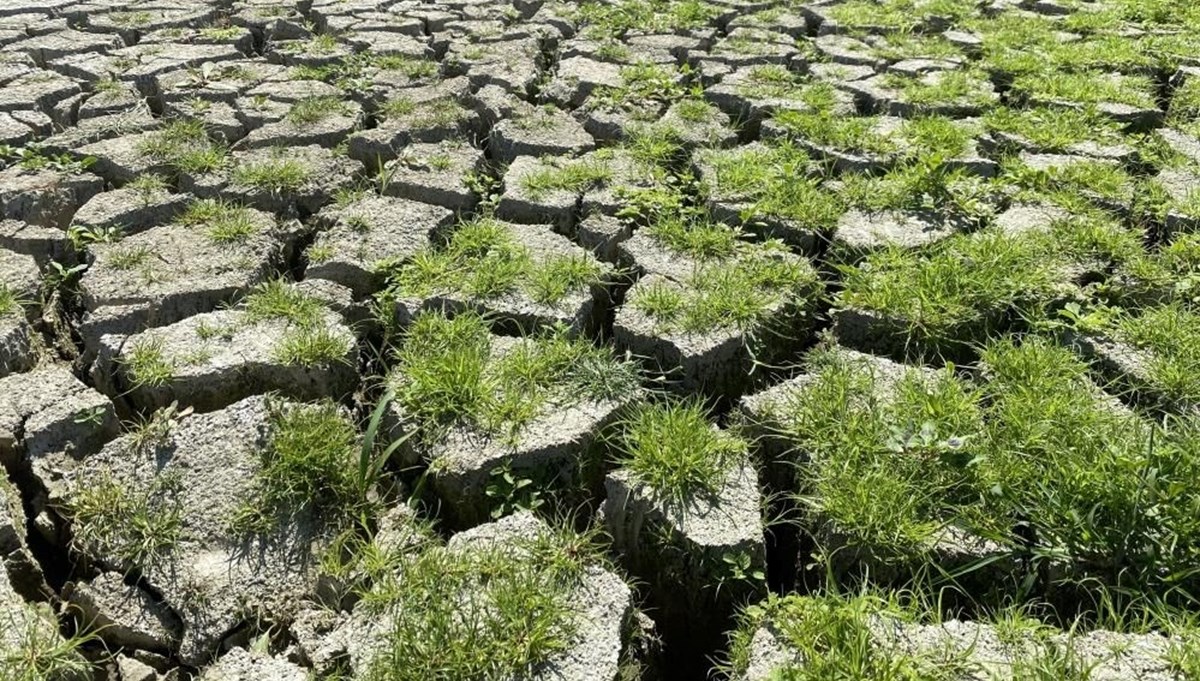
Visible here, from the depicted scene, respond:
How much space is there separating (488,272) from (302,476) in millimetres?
924

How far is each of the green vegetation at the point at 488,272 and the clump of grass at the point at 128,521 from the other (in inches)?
36.7

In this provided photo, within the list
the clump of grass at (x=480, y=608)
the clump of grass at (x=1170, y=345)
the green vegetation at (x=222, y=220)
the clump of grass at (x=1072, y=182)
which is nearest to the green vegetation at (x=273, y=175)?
the green vegetation at (x=222, y=220)

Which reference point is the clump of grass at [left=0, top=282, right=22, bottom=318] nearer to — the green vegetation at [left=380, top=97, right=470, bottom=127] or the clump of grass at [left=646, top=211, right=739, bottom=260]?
the green vegetation at [left=380, top=97, right=470, bottom=127]

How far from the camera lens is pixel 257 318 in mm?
2701

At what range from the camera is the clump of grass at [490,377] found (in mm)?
2359

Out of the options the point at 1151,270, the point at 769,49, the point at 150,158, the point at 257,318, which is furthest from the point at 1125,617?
the point at 769,49

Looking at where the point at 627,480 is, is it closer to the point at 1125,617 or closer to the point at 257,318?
the point at 1125,617

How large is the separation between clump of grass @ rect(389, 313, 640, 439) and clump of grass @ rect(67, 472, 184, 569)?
1.91 feet

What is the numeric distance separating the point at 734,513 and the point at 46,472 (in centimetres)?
158

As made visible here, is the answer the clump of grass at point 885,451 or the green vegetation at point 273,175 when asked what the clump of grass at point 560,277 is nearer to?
the clump of grass at point 885,451

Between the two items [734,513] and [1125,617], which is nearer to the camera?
[1125,617]

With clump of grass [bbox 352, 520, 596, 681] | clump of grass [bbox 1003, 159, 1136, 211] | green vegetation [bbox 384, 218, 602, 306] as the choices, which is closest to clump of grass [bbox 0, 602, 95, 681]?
clump of grass [bbox 352, 520, 596, 681]

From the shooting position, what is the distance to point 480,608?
1833mm

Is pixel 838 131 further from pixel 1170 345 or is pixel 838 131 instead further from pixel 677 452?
pixel 677 452
